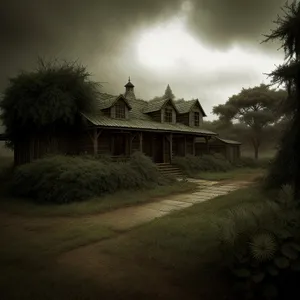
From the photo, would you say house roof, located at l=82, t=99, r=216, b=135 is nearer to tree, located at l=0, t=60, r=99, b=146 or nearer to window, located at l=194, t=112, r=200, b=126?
tree, located at l=0, t=60, r=99, b=146

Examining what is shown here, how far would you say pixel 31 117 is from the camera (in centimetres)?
1627

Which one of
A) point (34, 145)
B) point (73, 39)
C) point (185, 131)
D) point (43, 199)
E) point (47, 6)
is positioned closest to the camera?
point (47, 6)

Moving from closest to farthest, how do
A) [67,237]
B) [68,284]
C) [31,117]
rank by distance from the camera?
1. [68,284]
2. [67,237]
3. [31,117]

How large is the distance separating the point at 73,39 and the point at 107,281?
41.8ft

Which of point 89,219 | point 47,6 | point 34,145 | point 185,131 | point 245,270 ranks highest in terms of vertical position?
point 47,6

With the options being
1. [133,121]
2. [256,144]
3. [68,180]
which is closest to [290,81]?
[68,180]

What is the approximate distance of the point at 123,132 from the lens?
63.8 feet

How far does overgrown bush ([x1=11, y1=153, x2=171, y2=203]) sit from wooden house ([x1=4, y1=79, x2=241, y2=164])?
4547mm

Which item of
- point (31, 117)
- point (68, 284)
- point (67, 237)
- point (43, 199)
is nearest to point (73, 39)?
point (31, 117)

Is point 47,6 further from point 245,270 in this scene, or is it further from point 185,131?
point 185,131

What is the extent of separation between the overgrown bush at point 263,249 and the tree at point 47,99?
1419 cm

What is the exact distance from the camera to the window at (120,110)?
20.5m

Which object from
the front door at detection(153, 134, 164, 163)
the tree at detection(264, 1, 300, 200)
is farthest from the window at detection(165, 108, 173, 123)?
the tree at detection(264, 1, 300, 200)

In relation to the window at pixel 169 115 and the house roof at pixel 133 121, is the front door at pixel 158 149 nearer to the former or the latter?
the house roof at pixel 133 121
